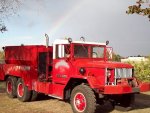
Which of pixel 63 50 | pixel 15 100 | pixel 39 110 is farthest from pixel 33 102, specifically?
pixel 63 50

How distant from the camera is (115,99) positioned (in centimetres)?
1217

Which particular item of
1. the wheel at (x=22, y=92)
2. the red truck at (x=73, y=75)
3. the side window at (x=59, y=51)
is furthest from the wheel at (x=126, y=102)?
the wheel at (x=22, y=92)

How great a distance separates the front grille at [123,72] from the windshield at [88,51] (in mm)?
1730

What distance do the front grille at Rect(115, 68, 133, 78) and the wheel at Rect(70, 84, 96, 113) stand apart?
3.63ft

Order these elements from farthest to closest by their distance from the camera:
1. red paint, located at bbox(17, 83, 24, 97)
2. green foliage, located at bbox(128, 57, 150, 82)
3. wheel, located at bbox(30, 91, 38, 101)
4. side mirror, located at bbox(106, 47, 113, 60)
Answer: green foliage, located at bbox(128, 57, 150, 82), red paint, located at bbox(17, 83, 24, 97), wheel, located at bbox(30, 91, 38, 101), side mirror, located at bbox(106, 47, 113, 60)

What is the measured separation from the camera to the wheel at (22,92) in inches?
544

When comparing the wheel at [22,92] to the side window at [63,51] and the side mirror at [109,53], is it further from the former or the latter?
the side mirror at [109,53]

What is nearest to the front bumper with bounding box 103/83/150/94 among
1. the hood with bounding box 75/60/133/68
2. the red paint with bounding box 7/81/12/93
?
the hood with bounding box 75/60/133/68

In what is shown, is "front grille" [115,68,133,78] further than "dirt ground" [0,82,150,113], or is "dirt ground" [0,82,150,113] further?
"dirt ground" [0,82,150,113]

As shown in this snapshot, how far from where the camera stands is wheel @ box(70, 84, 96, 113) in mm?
10133

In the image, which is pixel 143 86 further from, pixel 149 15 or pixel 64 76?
pixel 149 15

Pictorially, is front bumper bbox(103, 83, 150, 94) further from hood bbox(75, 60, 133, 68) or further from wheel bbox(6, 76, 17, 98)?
wheel bbox(6, 76, 17, 98)

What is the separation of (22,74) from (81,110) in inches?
173

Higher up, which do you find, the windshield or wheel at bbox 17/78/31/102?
the windshield
